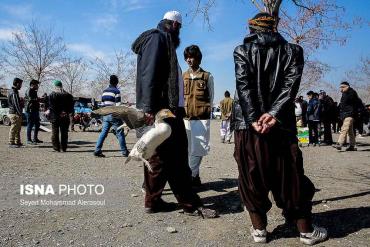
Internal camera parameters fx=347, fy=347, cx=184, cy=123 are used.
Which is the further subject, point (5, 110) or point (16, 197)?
point (5, 110)

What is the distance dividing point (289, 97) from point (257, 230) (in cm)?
122

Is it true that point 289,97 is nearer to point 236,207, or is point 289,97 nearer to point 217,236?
point 217,236

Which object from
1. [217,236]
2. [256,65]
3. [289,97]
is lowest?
[217,236]

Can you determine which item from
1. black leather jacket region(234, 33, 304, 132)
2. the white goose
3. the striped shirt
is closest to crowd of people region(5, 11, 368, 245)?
black leather jacket region(234, 33, 304, 132)

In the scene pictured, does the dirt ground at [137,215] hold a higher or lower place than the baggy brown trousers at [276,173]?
lower

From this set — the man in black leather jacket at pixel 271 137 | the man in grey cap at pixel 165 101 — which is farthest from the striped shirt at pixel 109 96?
the man in black leather jacket at pixel 271 137

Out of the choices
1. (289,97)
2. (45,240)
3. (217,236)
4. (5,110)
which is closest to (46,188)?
(45,240)

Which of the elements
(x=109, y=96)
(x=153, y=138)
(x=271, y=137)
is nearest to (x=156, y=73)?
(x=153, y=138)

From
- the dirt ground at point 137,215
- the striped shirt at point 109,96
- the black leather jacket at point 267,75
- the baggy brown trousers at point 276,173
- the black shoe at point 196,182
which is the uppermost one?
the striped shirt at point 109,96

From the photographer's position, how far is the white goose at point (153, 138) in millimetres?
3422

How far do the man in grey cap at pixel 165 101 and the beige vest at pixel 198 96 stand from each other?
49.1 inches

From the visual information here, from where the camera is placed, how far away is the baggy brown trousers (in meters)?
3.10

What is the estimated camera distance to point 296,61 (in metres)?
3.10

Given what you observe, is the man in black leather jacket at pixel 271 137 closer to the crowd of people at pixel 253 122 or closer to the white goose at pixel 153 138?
the crowd of people at pixel 253 122
